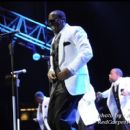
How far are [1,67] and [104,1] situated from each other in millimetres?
3150

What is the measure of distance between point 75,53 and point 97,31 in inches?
251

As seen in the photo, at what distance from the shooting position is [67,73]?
3.26m

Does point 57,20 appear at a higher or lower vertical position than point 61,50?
higher

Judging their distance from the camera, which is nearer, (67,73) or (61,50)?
(67,73)

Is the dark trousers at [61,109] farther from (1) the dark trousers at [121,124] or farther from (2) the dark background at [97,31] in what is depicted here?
(2) the dark background at [97,31]

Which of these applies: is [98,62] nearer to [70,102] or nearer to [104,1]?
[104,1]

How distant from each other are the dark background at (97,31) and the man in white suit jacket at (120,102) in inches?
94.9

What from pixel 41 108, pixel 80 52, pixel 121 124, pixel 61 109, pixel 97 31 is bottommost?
pixel 121 124

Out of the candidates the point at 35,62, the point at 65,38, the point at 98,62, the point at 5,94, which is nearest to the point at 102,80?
the point at 98,62

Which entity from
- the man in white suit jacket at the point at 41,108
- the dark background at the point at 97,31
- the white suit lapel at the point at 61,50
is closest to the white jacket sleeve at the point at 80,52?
the white suit lapel at the point at 61,50

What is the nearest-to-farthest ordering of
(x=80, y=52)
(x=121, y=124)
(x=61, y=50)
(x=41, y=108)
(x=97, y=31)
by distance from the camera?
(x=80, y=52), (x=61, y=50), (x=121, y=124), (x=41, y=108), (x=97, y=31)

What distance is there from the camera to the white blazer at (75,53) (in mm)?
3375

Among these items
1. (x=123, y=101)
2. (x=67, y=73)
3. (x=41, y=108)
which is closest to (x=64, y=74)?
(x=67, y=73)

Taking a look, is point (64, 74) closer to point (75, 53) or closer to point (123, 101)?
point (75, 53)
